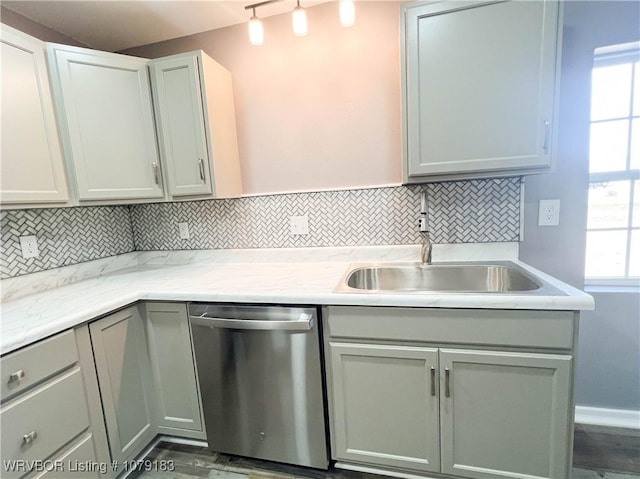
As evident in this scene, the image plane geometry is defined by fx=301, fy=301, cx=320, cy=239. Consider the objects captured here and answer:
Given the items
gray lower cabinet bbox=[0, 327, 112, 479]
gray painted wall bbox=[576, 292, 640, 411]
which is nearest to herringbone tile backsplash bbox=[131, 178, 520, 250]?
gray painted wall bbox=[576, 292, 640, 411]

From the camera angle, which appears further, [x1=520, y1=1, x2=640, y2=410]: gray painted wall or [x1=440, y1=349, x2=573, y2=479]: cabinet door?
[x1=520, y1=1, x2=640, y2=410]: gray painted wall

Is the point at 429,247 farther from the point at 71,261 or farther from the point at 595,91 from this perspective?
the point at 71,261

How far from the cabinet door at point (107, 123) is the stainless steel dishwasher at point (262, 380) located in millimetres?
848

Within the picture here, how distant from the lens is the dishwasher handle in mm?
1275

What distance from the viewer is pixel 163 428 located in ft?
5.28

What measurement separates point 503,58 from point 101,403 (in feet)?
7.55

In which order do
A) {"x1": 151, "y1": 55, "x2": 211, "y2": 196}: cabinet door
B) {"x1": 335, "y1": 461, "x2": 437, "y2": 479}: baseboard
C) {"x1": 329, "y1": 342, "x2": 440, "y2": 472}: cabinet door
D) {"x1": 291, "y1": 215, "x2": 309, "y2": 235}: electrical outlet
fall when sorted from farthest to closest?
{"x1": 291, "y1": 215, "x2": 309, "y2": 235}: electrical outlet → {"x1": 151, "y1": 55, "x2": 211, "y2": 196}: cabinet door → {"x1": 335, "y1": 461, "x2": 437, "y2": 479}: baseboard → {"x1": 329, "y1": 342, "x2": 440, "y2": 472}: cabinet door

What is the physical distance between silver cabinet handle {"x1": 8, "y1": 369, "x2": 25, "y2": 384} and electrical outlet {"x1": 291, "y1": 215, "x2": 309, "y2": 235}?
1.35 m

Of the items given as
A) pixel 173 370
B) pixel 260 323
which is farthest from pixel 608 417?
pixel 173 370

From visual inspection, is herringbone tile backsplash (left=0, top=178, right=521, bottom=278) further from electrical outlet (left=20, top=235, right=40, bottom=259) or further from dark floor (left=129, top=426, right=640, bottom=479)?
dark floor (left=129, top=426, right=640, bottom=479)

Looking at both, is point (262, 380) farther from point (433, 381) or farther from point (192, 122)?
point (192, 122)

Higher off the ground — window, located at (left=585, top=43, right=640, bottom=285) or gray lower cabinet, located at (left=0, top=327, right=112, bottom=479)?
window, located at (left=585, top=43, right=640, bottom=285)

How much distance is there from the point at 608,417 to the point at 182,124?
9.38 ft

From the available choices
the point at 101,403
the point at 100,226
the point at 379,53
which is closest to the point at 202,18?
the point at 379,53
